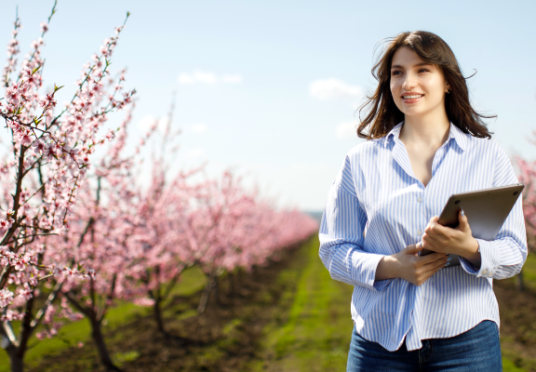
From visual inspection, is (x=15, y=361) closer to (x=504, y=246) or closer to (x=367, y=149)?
(x=367, y=149)

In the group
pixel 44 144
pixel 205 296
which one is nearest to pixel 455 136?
pixel 44 144

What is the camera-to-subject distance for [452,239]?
145cm

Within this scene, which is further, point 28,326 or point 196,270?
point 196,270

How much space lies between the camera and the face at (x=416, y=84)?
175 cm

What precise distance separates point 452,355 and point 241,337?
730cm

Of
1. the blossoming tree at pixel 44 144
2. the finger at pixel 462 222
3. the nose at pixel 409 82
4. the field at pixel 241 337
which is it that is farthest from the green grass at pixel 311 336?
the nose at pixel 409 82

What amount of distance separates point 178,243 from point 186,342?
156 inches

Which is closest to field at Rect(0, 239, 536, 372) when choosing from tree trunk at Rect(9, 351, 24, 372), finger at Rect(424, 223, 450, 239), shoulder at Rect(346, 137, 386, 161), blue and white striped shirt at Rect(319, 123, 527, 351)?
tree trunk at Rect(9, 351, 24, 372)

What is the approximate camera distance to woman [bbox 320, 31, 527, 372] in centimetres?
156

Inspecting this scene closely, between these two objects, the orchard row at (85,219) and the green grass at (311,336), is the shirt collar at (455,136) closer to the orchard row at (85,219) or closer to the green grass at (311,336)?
the orchard row at (85,219)

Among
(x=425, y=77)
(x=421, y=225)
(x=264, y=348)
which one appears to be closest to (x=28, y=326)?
(x=421, y=225)

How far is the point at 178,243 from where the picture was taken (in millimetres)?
11188

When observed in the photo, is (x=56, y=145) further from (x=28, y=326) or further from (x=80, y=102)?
(x=28, y=326)

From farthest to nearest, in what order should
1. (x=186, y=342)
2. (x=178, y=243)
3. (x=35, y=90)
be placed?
(x=178, y=243), (x=186, y=342), (x=35, y=90)
